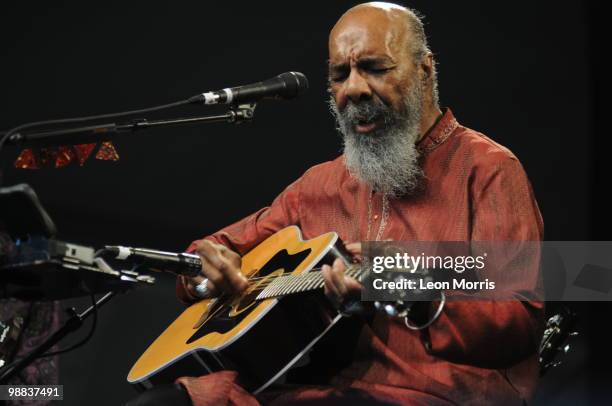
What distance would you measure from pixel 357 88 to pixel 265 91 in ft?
0.95

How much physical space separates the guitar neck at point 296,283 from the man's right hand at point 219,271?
197mm

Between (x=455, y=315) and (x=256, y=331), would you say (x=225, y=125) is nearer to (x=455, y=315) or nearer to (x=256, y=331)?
(x=256, y=331)

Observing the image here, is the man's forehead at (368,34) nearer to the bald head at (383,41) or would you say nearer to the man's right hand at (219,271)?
the bald head at (383,41)

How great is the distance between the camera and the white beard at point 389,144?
2.67 m

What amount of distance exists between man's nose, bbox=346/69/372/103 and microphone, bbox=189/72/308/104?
0.14 meters

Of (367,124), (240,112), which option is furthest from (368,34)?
(240,112)

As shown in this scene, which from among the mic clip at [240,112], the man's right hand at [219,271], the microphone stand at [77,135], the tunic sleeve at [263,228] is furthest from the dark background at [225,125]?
the microphone stand at [77,135]

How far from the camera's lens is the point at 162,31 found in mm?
4191

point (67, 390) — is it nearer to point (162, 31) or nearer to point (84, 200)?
point (84, 200)

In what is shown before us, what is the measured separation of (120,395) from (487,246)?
2405 millimetres

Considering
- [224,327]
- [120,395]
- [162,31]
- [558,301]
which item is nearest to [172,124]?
[224,327]

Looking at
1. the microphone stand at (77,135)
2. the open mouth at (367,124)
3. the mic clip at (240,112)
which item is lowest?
the open mouth at (367,124)

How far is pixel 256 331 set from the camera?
237 cm

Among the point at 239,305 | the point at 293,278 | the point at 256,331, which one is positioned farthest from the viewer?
the point at 239,305
